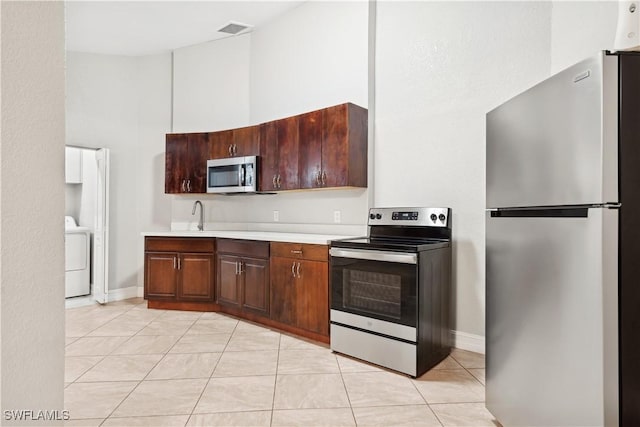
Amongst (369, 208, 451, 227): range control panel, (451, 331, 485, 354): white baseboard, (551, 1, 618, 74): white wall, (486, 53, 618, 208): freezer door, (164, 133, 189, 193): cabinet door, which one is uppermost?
(551, 1, 618, 74): white wall

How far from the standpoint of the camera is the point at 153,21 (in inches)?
173

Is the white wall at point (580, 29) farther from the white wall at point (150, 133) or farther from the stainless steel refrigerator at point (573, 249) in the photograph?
the white wall at point (150, 133)

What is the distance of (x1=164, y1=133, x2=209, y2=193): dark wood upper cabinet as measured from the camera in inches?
185

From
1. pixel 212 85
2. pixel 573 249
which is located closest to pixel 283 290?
pixel 573 249

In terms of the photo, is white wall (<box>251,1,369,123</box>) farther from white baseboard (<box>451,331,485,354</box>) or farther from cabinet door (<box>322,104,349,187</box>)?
white baseboard (<box>451,331,485,354</box>)

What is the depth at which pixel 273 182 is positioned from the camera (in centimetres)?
404

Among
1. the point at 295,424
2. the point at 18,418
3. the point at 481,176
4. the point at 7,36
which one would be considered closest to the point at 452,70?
the point at 481,176

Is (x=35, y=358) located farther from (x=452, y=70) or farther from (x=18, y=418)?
(x=452, y=70)

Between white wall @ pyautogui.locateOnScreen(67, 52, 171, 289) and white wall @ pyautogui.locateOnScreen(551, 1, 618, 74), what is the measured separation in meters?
4.60

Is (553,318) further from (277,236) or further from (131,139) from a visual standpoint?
(131,139)

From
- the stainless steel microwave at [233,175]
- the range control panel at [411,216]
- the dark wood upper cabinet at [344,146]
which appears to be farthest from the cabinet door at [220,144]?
the range control panel at [411,216]

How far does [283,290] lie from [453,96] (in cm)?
227

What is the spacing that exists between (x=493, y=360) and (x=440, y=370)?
88cm

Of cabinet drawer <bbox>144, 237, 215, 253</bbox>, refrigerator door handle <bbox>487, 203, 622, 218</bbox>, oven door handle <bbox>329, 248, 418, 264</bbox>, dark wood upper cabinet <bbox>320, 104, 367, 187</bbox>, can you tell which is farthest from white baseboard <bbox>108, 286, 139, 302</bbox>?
refrigerator door handle <bbox>487, 203, 622, 218</bbox>
